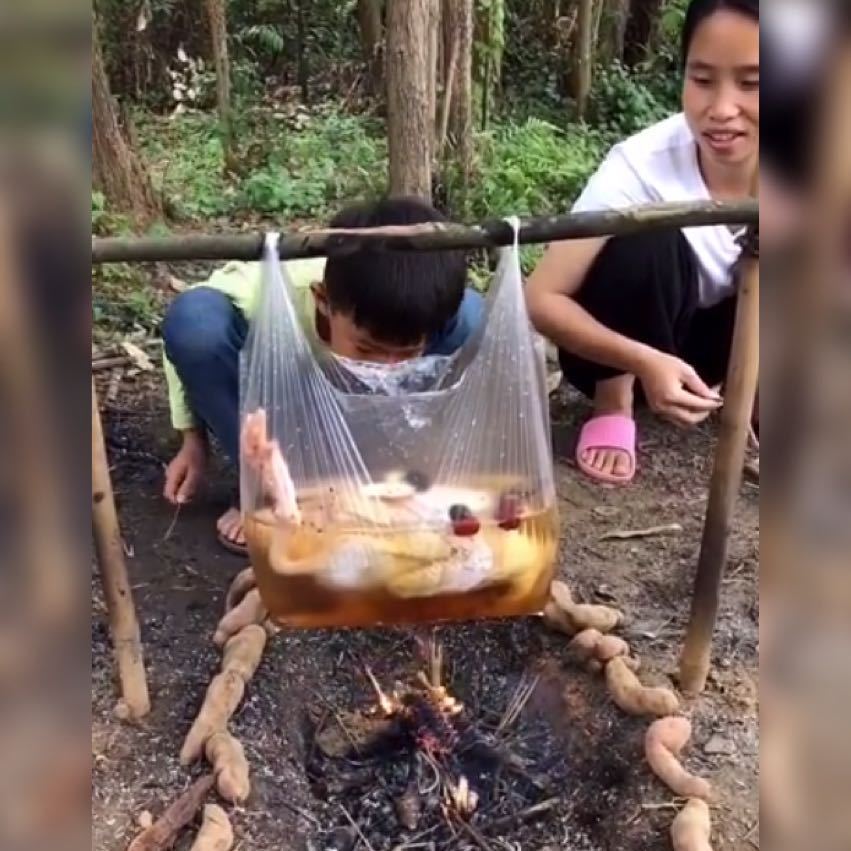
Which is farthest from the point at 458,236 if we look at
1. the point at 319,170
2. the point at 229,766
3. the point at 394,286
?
the point at 319,170

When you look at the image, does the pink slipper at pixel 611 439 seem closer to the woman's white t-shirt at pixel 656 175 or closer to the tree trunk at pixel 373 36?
the woman's white t-shirt at pixel 656 175

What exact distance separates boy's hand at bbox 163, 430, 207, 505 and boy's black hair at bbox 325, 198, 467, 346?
43 cm

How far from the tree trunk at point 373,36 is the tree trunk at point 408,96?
3284mm

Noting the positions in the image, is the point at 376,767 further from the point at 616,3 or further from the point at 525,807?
the point at 616,3

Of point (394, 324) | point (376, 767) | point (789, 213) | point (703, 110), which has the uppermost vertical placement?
point (789, 213)

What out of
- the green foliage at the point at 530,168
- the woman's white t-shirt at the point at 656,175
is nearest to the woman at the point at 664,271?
the woman's white t-shirt at the point at 656,175

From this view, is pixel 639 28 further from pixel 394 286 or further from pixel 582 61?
pixel 394 286

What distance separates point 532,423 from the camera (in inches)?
53.0

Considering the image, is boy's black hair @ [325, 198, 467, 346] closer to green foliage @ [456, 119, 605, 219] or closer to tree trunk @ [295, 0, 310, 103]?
green foliage @ [456, 119, 605, 219]

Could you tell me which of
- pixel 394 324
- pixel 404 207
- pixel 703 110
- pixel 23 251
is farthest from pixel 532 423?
pixel 23 251

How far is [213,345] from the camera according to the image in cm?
166

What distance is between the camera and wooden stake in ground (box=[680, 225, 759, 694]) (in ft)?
4.10

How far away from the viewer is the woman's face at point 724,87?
135cm

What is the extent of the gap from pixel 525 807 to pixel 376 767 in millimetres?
197
